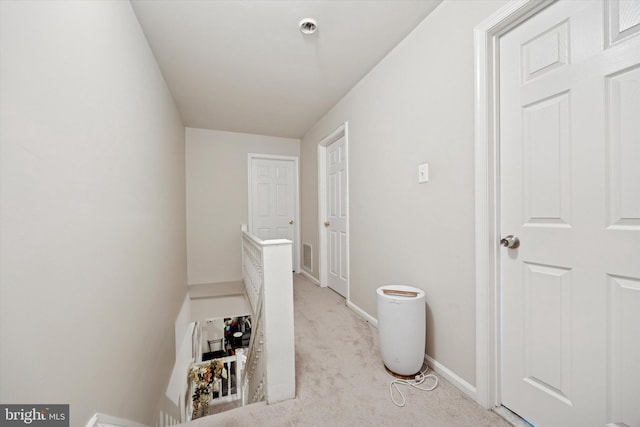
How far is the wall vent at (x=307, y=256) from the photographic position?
3.97 meters

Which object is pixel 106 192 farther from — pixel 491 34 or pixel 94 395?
pixel 491 34

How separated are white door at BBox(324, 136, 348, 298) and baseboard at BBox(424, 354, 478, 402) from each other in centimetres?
132

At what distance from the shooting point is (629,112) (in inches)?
35.1

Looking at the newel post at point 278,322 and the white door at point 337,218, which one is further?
the white door at point 337,218

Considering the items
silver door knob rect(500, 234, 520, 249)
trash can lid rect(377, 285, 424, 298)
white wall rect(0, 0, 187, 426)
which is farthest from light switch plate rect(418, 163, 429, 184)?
white wall rect(0, 0, 187, 426)

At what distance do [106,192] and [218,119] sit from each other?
8.81ft

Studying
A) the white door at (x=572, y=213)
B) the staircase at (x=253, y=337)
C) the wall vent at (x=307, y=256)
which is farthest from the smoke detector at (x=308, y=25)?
the wall vent at (x=307, y=256)

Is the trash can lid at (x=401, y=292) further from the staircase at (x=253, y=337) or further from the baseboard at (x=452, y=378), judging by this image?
the staircase at (x=253, y=337)

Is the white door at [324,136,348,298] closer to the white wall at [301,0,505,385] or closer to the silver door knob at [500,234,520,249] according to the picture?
the white wall at [301,0,505,385]

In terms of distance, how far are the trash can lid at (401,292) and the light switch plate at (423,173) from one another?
75cm

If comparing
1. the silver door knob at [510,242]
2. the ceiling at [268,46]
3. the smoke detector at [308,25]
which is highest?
the ceiling at [268,46]

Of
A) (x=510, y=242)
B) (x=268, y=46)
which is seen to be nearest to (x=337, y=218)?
(x=268, y=46)

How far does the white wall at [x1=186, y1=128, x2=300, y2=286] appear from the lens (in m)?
3.85

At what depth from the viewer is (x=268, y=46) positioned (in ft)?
6.52
